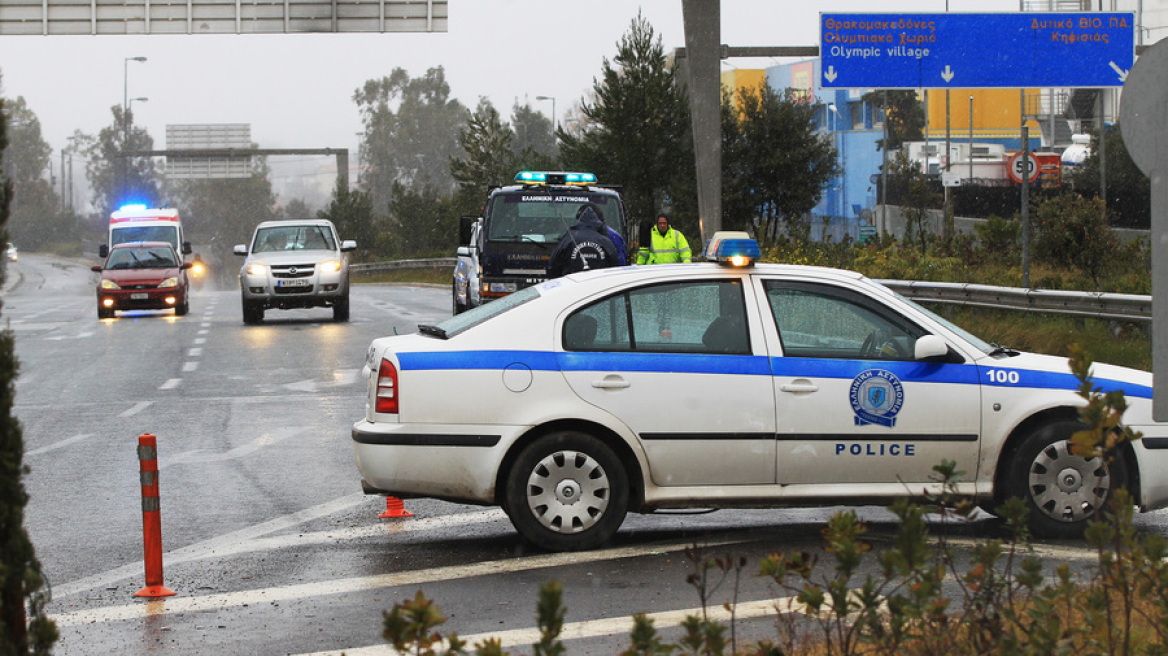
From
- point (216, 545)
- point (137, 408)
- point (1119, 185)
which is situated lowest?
point (216, 545)

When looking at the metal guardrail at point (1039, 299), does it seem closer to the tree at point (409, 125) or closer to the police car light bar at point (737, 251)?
the police car light bar at point (737, 251)

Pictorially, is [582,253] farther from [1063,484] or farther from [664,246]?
[1063,484]

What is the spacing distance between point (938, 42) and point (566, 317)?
23583 millimetres

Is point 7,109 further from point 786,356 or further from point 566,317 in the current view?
point 786,356

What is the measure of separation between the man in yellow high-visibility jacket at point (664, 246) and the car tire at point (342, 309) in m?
7.89

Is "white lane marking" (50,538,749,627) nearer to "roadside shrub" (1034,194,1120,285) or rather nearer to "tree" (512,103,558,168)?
"roadside shrub" (1034,194,1120,285)

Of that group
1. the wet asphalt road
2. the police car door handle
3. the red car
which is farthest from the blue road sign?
the police car door handle

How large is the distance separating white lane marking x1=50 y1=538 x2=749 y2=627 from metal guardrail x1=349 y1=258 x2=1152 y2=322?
26.8ft

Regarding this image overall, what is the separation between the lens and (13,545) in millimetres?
3703

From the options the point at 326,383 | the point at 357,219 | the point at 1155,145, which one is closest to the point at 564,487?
the point at 1155,145

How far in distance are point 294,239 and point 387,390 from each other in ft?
66.0

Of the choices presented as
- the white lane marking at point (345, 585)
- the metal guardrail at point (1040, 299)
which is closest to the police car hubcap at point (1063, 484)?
the white lane marking at point (345, 585)

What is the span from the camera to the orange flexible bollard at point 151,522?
6676mm

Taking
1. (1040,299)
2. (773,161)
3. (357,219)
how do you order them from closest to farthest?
(1040,299) < (773,161) < (357,219)
